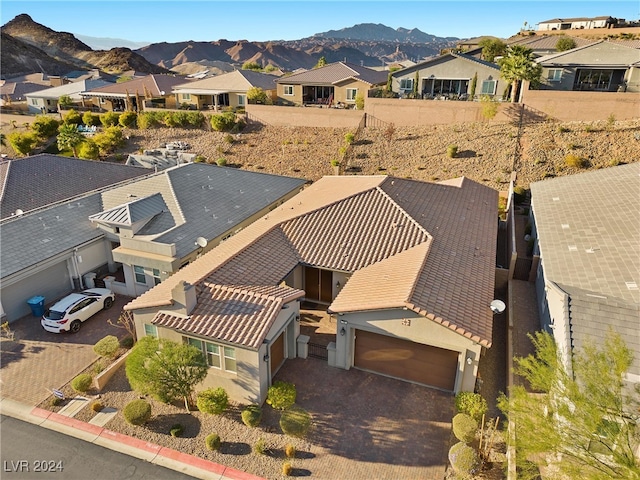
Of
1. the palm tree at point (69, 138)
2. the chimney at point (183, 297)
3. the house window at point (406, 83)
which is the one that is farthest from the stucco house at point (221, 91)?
the chimney at point (183, 297)

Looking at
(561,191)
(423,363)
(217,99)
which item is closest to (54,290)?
(423,363)

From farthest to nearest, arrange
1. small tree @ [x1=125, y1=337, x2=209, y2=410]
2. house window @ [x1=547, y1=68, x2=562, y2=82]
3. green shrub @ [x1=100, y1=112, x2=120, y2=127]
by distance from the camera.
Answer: green shrub @ [x1=100, y1=112, x2=120, y2=127], house window @ [x1=547, y1=68, x2=562, y2=82], small tree @ [x1=125, y1=337, x2=209, y2=410]

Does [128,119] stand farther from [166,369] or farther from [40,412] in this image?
[166,369]

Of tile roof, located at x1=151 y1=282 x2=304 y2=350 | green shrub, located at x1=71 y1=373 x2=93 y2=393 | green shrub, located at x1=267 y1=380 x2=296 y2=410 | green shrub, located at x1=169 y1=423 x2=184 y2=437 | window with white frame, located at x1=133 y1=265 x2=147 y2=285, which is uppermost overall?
tile roof, located at x1=151 y1=282 x2=304 y2=350

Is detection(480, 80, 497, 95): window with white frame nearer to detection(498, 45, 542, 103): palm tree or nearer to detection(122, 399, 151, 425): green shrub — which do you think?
detection(498, 45, 542, 103): palm tree

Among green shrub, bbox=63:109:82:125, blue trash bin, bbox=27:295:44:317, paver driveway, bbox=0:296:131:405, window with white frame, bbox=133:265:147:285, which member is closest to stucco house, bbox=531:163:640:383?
paver driveway, bbox=0:296:131:405

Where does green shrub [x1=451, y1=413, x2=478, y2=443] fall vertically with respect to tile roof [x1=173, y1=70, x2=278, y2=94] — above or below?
below
